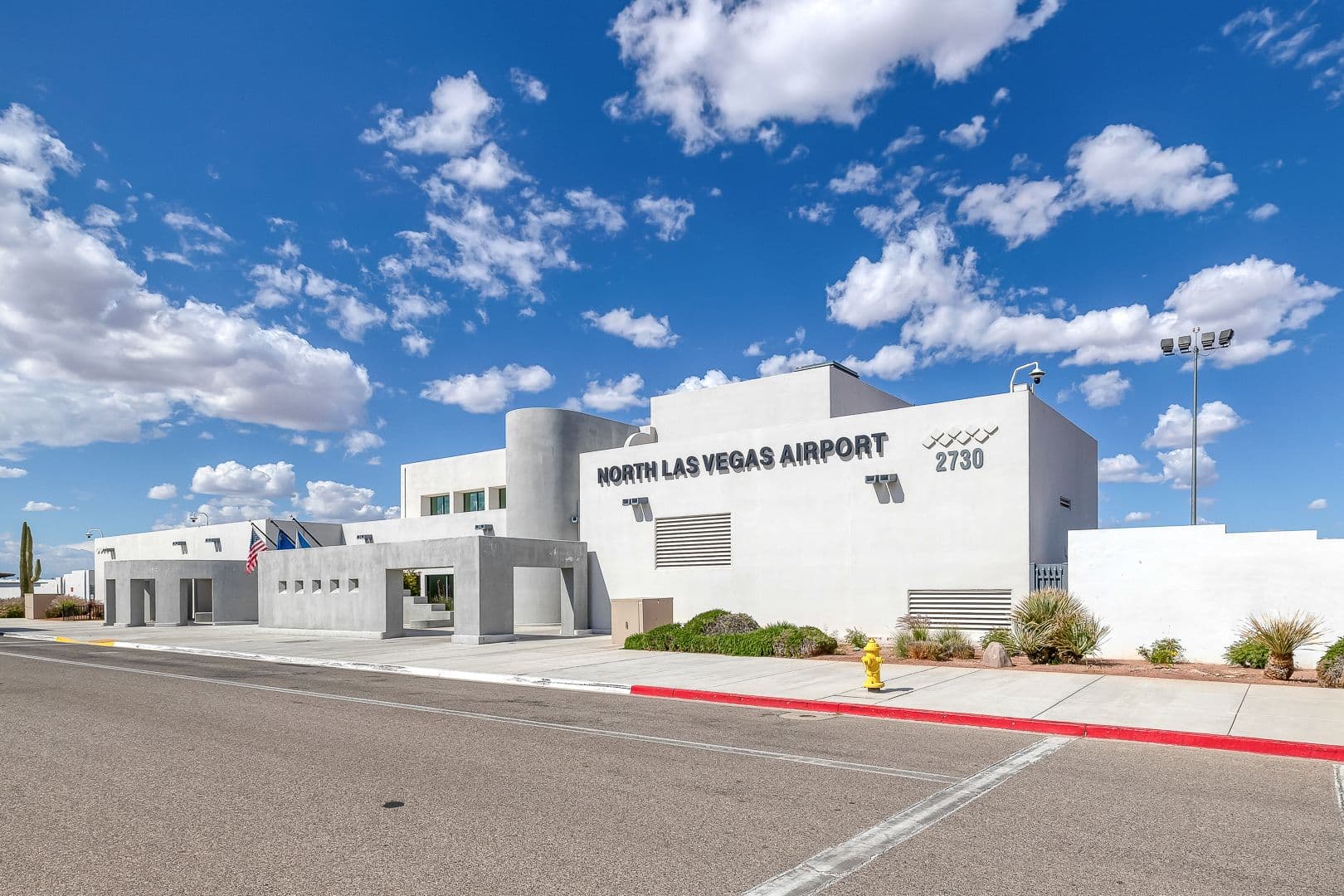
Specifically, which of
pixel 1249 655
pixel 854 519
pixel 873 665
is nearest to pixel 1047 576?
pixel 854 519

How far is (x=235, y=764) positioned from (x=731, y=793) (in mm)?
5343

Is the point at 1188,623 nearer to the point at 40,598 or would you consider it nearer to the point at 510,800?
the point at 510,800

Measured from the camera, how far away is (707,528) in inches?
1121

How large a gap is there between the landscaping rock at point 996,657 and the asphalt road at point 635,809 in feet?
21.8

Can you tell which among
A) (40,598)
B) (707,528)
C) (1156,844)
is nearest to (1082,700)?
(1156,844)

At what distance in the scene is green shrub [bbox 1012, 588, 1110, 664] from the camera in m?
17.9

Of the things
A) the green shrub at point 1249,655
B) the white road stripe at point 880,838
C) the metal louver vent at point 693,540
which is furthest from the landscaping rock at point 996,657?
the metal louver vent at point 693,540

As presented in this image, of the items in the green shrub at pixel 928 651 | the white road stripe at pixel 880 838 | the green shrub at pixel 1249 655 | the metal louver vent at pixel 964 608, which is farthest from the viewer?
the metal louver vent at pixel 964 608

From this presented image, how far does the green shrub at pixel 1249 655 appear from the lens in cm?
1638

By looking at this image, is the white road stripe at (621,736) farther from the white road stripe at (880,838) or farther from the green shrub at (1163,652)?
the green shrub at (1163,652)

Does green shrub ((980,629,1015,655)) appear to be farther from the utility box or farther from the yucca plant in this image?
the utility box

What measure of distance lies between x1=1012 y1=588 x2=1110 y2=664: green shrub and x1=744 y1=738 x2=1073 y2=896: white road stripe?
30.4 feet

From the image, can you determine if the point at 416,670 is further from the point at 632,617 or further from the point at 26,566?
the point at 26,566

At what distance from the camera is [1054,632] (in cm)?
1786
